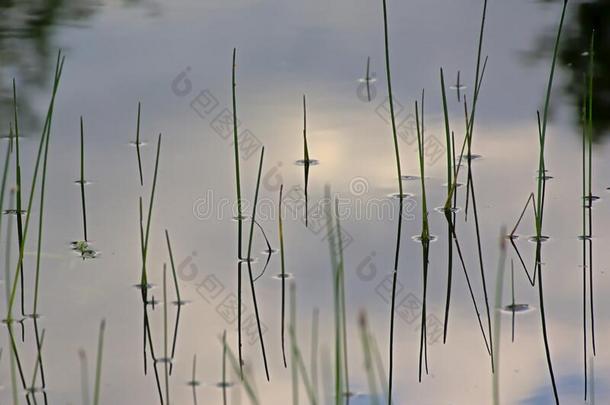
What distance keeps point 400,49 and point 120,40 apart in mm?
907

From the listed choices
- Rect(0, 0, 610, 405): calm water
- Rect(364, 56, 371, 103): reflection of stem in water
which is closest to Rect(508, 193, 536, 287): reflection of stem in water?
Rect(0, 0, 610, 405): calm water

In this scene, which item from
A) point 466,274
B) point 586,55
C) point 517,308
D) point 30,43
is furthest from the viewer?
point 30,43

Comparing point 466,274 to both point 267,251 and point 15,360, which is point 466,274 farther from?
point 15,360

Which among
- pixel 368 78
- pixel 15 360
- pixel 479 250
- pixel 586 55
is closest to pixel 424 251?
pixel 479 250

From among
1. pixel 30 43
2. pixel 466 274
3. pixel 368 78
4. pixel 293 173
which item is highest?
pixel 30 43

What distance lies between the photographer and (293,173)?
106 inches

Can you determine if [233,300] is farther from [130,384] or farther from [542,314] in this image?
[542,314]

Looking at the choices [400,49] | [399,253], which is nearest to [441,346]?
[399,253]

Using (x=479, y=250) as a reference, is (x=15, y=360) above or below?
below

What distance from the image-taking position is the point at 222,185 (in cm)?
264

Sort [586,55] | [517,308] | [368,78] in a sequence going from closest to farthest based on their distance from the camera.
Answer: [517,308] < [368,78] < [586,55]

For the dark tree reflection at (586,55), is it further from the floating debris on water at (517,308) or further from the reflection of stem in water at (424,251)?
the floating debris on water at (517,308)

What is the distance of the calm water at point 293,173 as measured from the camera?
6.40 ft

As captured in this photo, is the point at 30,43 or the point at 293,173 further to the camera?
the point at 30,43
